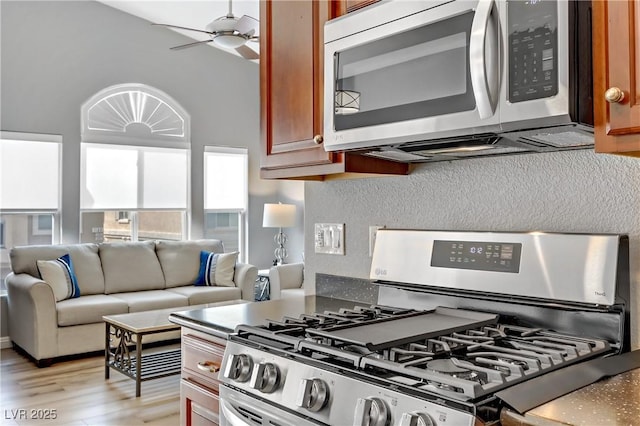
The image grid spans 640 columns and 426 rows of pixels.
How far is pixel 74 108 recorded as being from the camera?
5.63 meters

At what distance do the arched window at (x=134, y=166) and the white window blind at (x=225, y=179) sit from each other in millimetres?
301

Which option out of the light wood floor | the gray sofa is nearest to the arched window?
the gray sofa

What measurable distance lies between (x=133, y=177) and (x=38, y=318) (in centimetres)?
214

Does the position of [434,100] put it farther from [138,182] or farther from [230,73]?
[230,73]

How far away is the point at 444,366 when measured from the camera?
47.9 inches

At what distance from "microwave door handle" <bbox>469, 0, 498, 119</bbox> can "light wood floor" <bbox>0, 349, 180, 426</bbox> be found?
2755mm

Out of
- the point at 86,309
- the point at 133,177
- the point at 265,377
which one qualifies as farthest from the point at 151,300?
the point at 265,377

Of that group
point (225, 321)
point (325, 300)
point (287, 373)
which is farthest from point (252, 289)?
point (287, 373)

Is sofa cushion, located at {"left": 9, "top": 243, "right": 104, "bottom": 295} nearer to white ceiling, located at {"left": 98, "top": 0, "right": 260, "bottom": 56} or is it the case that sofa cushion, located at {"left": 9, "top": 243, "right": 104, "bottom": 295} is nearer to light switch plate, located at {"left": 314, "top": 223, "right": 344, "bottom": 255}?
white ceiling, located at {"left": 98, "top": 0, "right": 260, "bottom": 56}

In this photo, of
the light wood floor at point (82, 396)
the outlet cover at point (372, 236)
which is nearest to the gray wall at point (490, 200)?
the outlet cover at point (372, 236)

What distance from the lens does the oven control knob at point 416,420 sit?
1.01 m

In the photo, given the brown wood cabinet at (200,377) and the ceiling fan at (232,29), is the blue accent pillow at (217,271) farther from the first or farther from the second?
the brown wood cabinet at (200,377)

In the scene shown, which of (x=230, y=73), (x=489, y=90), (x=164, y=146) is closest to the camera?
(x=489, y=90)

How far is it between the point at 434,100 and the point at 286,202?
232 inches
